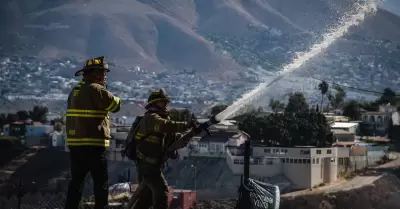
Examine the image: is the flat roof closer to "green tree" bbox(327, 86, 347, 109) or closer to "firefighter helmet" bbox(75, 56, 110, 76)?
"green tree" bbox(327, 86, 347, 109)

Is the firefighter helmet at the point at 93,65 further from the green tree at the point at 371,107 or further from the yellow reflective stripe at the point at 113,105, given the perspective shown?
the green tree at the point at 371,107

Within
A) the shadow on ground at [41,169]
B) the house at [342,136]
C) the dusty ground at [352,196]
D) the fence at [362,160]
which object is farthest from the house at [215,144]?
the shadow on ground at [41,169]

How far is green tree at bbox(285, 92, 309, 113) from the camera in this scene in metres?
67.3

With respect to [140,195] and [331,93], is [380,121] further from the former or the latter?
[140,195]

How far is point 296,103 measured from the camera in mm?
68125

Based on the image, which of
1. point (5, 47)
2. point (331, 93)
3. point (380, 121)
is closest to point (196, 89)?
point (5, 47)

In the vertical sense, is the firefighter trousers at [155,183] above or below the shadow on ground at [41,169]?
above

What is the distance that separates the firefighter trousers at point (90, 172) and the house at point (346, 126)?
5516 cm

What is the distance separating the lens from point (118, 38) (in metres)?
188

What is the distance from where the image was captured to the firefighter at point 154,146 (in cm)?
572

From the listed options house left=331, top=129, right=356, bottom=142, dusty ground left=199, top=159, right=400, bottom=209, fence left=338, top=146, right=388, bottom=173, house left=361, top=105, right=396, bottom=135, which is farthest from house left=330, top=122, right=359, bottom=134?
dusty ground left=199, top=159, right=400, bottom=209

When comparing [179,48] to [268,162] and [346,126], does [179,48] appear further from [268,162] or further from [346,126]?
[268,162]

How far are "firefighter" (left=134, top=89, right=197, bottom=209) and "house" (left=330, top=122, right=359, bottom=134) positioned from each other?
54.8 metres

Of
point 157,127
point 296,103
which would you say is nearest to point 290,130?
point 296,103
